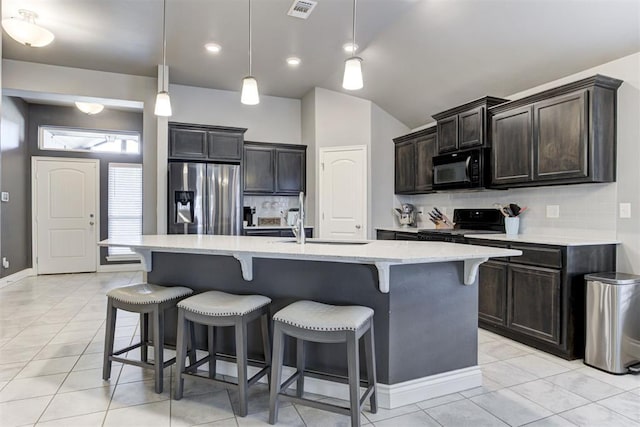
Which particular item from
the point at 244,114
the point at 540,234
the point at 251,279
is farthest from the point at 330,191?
the point at 251,279

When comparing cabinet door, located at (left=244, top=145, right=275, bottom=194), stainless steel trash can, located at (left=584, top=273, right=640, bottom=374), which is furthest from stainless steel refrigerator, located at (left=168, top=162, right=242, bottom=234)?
stainless steel trash can, located at (left=584, top=273, right=640, bottom=374)

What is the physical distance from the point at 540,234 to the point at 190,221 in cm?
397

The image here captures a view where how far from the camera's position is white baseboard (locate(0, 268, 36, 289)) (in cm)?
552

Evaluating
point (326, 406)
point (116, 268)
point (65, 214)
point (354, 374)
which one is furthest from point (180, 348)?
point (65, 214)

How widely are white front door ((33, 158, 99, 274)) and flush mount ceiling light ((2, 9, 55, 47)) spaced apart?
11.6ft

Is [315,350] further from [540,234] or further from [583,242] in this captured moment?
[540,234]

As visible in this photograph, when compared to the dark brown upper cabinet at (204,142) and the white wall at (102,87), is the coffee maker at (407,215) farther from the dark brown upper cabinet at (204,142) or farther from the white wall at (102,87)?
the white wall at (102,87)

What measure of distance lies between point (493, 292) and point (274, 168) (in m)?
3.48

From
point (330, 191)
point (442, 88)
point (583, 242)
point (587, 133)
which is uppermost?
point (442, 88)

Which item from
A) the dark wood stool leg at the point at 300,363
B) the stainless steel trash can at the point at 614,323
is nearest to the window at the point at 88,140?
the dark wood stool leg at the point at 300,363

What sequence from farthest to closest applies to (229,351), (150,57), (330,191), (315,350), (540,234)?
(330,191) < (150,57) < (540,234) < (229,351) < (315,350)

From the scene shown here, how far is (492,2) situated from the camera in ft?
10.0

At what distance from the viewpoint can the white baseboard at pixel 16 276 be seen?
5520 mm

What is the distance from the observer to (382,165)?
5.43m
